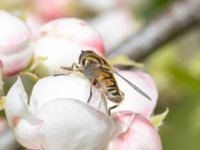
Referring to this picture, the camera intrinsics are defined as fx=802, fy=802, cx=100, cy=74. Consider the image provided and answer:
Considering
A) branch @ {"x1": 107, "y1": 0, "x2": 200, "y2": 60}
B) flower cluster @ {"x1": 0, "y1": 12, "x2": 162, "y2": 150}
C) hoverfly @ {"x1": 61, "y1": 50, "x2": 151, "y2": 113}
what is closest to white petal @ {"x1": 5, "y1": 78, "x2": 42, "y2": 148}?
flower cluster @ {"x1": 0, "y1": 12, "x2": 162, "y2": 150}

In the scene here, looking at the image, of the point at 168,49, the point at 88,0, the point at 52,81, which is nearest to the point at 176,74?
the point at 168,49

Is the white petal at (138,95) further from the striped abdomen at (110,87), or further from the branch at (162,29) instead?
the branch at (162,29)

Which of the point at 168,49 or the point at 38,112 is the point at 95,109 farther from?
the point at 168,49

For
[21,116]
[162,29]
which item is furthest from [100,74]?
[162,29]

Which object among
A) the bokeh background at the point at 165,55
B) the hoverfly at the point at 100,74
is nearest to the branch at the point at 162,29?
the bokeh background at the point at 165,55

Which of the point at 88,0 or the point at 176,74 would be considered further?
the point at 88,0

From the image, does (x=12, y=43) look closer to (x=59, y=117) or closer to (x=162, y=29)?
(x=59, y=117)

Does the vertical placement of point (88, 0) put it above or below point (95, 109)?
below
